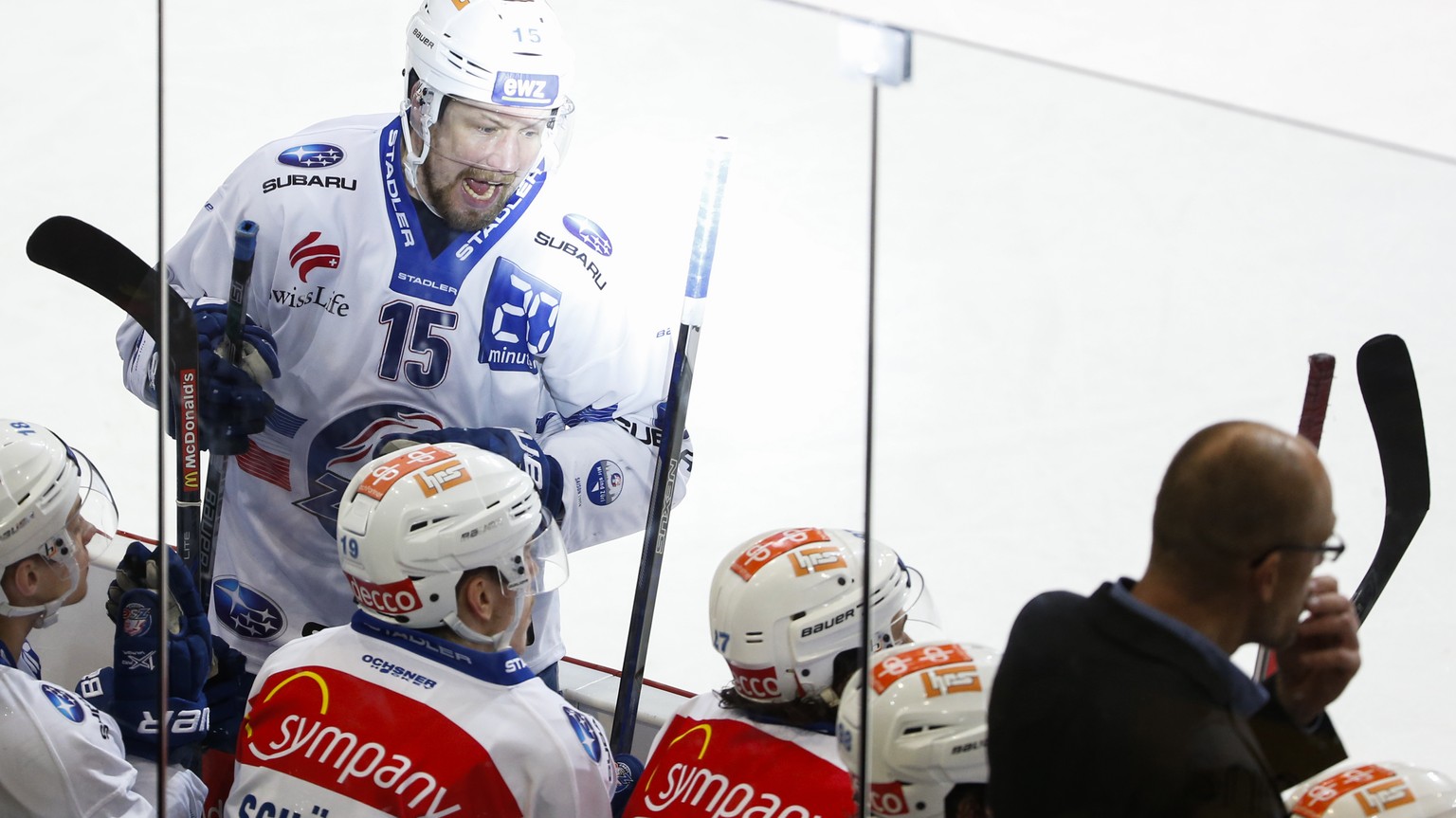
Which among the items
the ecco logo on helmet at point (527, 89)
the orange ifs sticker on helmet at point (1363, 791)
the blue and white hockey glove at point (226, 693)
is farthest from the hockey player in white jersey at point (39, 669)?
the orange ifs sticker on helmet at point (1363, 791)

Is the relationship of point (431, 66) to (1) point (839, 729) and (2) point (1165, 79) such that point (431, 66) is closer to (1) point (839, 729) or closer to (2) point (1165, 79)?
(1) point (839, 729)

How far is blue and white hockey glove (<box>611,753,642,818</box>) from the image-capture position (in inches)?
73.4

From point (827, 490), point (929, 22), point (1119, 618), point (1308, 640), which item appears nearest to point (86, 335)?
point (827, 490)

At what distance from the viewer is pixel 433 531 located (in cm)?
173

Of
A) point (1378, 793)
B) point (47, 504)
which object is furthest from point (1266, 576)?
point (47, 504)

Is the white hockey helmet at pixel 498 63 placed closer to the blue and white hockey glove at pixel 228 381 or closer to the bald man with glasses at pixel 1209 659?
the blue and white hockey glove at pixel 228 381

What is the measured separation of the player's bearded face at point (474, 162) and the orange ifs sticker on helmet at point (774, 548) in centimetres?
69

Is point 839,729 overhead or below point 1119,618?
below

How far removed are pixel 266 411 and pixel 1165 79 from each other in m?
2.77

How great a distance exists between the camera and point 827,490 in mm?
1518

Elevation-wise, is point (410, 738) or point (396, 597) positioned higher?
point (396, 597)

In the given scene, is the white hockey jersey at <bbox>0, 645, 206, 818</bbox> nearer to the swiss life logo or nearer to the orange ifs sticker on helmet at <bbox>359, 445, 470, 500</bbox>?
the orange ifs sticker on helmet at <bbox>359, 445, 470, 500</bbox>

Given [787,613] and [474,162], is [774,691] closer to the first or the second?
[787,613]

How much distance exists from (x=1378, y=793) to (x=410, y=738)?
911 millimetres
